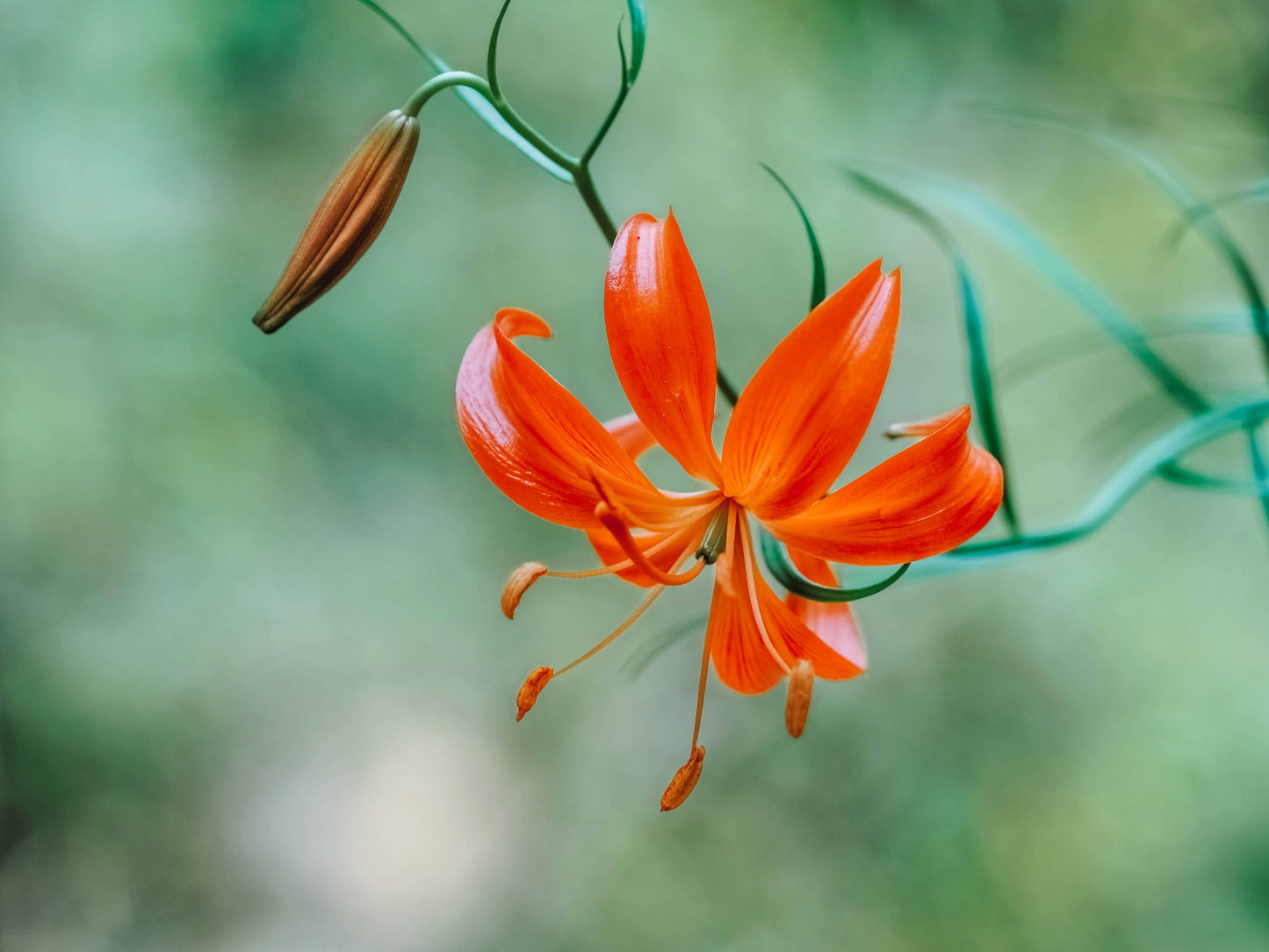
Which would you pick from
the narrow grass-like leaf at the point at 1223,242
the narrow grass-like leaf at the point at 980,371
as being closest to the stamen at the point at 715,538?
the narrow grass-like leaf at the point at 980,371

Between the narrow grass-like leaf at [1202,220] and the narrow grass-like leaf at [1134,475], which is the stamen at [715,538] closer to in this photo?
the narrow grass-like leaf at [1134,475]

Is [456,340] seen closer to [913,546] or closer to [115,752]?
[115,752]

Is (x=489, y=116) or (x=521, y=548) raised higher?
(x=489, y=116)

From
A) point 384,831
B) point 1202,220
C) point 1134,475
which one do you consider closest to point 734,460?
point 1134,475

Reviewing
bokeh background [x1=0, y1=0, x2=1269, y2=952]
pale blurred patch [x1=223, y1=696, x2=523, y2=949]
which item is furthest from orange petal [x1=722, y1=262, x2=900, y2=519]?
pale blurred patch [x1=223, y1=696, x2=523, y2=949]

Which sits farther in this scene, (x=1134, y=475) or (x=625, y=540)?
(x=1134, y=475)

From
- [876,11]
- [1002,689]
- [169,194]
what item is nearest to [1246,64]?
[876,11]

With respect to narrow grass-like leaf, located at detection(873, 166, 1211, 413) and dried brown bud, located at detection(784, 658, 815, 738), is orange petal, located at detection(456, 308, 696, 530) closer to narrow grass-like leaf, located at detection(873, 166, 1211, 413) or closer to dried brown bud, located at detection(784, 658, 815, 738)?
dried brown bud, located at detection(784, 658, 815, 738)

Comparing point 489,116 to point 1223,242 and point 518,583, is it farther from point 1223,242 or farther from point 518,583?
point 1223,242
